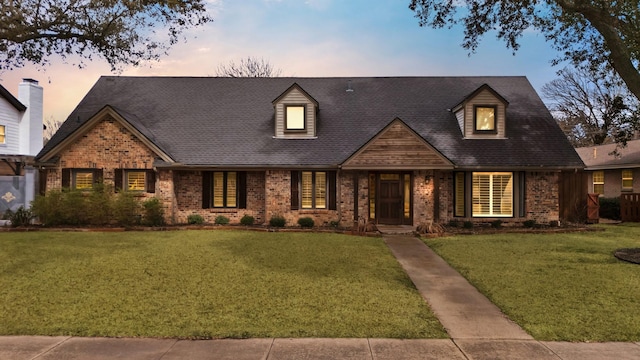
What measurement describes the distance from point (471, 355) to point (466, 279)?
4.07m

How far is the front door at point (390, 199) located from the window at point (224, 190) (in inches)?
242

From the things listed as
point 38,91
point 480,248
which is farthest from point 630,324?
point 38,91

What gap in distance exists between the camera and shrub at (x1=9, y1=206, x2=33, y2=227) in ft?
51.9

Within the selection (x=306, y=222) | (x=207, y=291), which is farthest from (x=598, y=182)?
(x=207, y=291)

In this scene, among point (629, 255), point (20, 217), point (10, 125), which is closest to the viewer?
point (629, 255)

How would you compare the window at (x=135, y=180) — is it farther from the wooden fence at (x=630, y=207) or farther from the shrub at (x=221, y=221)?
the wooden fence at (x=630, y=207)

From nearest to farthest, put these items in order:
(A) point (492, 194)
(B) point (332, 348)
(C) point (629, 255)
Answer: (B) point (332, 348), (C) point (629, 255), (A) point (492, 194)

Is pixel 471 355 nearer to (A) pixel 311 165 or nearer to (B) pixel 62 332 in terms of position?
(B) pixel 62 332

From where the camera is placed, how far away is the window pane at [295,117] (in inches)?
747

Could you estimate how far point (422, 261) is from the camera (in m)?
10.5

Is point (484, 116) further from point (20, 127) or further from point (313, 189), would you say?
point (20, 127)

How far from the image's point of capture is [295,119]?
19016 millimetres

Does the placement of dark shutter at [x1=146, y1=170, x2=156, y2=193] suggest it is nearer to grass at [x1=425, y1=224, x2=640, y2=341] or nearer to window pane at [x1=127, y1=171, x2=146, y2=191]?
window pane at [x1=127, y1=171, x2=146, y2=191]

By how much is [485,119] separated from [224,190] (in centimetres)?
1259
